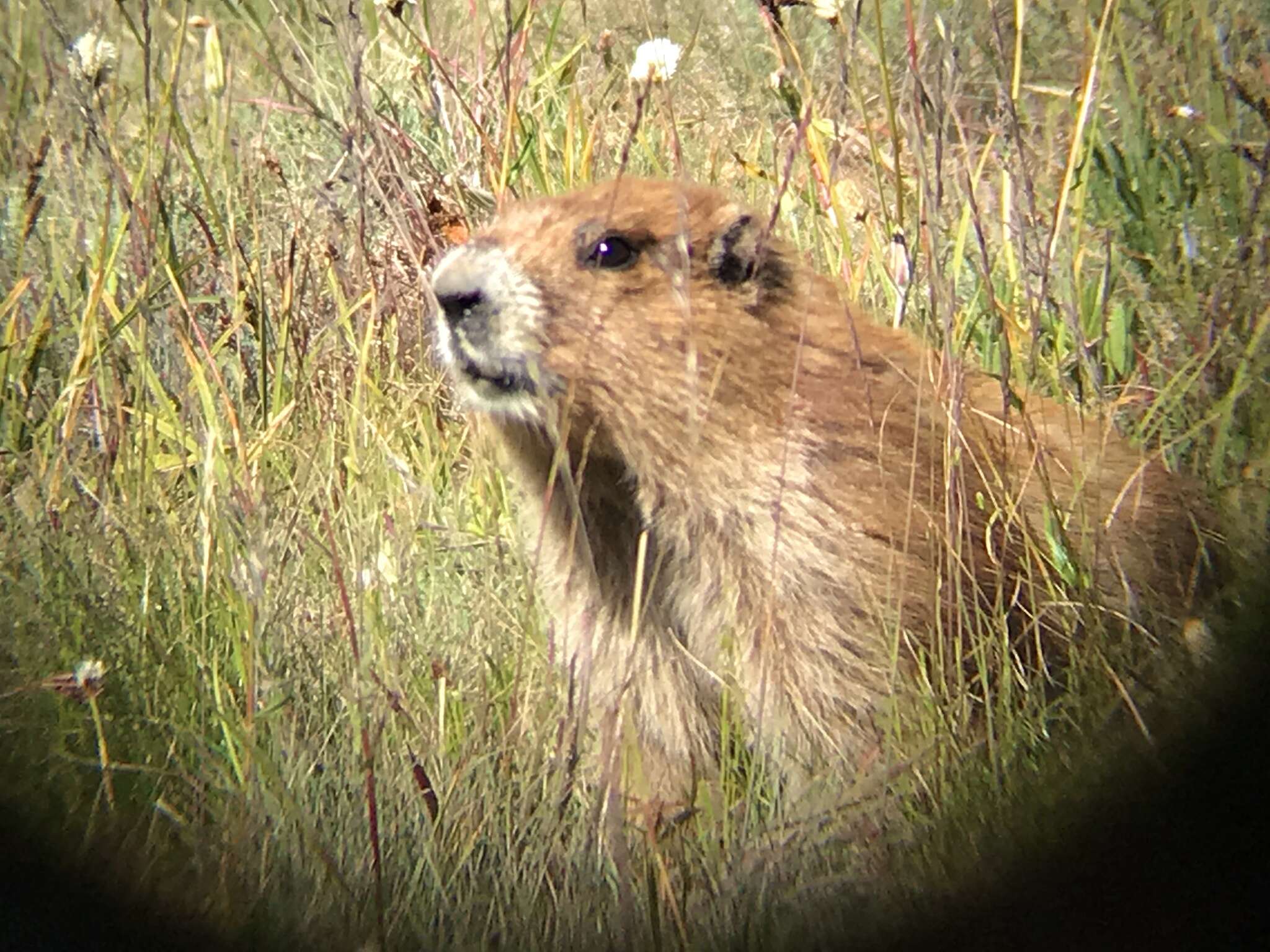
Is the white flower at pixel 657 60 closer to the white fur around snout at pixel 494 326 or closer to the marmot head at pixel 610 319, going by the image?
the marmot head at pixel 610 319

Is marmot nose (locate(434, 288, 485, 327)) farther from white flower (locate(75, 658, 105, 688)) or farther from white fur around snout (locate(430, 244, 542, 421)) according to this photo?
white flower (locate(75, 658, 105, 688))

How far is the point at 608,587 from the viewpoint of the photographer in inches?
93.1

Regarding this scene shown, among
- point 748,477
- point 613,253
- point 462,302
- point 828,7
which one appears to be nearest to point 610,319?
point 613,253

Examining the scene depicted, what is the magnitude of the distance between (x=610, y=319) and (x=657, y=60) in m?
0.49

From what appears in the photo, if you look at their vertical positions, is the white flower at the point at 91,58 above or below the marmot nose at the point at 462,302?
above

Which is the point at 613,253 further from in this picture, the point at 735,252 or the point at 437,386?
the point at 437,386

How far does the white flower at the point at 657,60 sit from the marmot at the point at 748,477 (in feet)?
0.71

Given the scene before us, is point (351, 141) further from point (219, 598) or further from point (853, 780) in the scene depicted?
point (853, 780)

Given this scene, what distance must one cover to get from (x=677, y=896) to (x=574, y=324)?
0.96m

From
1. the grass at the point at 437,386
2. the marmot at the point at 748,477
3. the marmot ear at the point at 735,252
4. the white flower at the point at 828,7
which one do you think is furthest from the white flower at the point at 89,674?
the white flower at the point at 828,7

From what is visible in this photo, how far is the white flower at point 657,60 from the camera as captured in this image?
2.25m

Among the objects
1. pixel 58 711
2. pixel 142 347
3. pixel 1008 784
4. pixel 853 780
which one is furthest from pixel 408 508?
pixel 1008 784

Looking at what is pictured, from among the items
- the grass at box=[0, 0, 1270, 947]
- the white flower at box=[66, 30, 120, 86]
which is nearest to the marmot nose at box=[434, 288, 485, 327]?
the grass at box=[0, 0, 1270, 947]

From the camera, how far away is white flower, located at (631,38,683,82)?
225 cm
